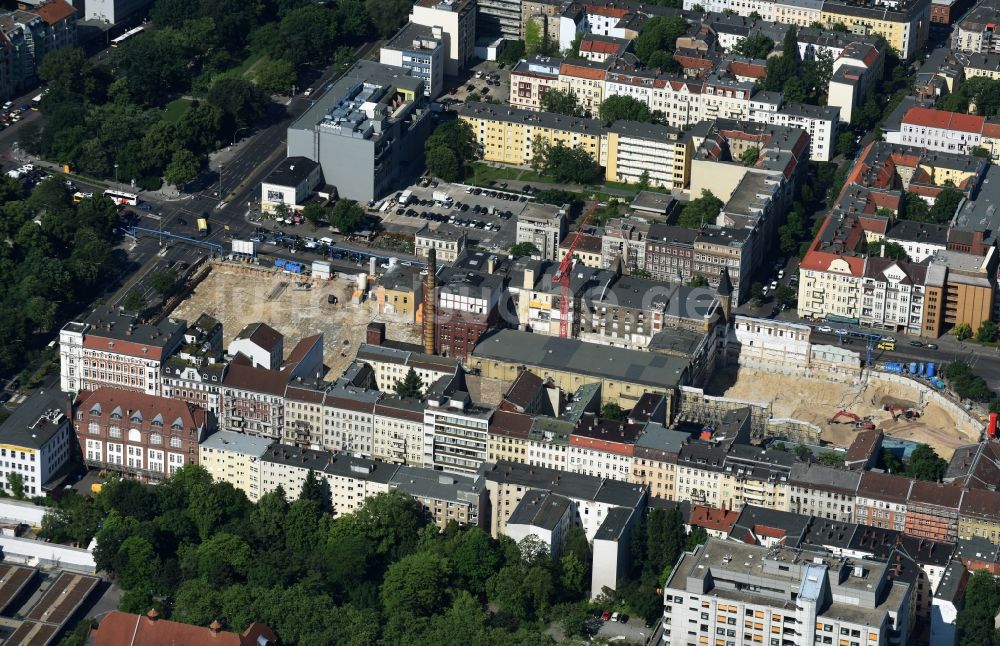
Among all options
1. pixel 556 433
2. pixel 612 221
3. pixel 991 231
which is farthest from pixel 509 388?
pixel 991 231

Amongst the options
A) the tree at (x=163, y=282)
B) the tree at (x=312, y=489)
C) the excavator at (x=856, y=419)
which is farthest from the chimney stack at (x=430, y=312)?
the excavator at (x=856, y=419)

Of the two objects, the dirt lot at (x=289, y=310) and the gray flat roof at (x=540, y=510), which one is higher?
the gray flat roof at (x=540, y=510)

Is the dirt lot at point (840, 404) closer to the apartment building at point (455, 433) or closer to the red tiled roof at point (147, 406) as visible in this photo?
the apartment building at point (455, 433)

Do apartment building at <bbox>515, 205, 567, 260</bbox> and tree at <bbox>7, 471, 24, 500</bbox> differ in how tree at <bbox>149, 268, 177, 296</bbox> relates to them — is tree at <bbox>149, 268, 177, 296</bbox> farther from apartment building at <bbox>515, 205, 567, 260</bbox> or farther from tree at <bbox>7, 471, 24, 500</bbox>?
tree at <bbox>7, 471, 24, 500</bbox>

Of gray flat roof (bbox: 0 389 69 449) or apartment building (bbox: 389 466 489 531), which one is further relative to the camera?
gray flat roof (bbox: 0 389 69 449)

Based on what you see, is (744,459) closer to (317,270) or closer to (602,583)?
(602,583)

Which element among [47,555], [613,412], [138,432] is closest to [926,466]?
[613,412]

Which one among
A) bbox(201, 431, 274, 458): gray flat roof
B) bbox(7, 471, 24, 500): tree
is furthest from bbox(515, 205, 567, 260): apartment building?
bbox(7, 471, 24, 500): tree
